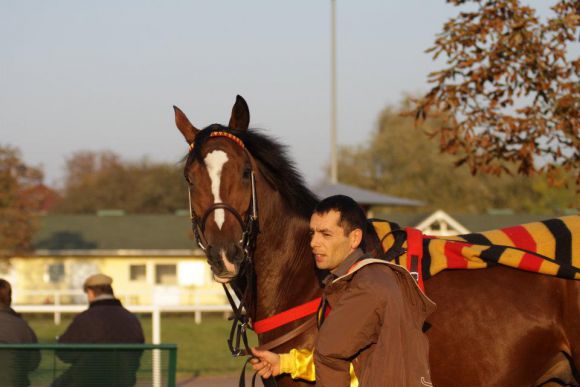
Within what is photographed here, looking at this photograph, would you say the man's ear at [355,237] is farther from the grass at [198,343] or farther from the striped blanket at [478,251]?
the grass at [198,343]

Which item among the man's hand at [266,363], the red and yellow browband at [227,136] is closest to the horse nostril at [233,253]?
the man's hand at [266,363]

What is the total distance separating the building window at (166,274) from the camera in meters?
37.7

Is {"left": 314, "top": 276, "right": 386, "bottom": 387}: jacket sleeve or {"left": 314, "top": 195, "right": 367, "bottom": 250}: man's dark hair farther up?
{"left": 314, "top": 195, "right": 367, "bottom": 250}: man's dark hair

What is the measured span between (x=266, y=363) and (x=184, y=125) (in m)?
1.47

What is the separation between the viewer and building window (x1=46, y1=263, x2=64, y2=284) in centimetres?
3666

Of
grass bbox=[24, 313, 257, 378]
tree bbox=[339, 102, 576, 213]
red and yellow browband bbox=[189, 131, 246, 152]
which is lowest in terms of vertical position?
grass bbox=[24, 313, 257, 378]

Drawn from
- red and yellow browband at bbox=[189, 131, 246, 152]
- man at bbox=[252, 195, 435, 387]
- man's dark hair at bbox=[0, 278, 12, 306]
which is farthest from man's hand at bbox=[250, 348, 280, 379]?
man's dark hair at bbox=[0, 278, 12, 306]

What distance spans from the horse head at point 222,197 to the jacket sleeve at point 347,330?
33.8 inches

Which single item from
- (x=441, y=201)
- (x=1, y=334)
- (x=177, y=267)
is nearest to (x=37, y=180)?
(x=177, y=267)

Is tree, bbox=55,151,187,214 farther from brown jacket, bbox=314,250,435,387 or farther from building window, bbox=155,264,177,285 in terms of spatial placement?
brown jacket, bbox=314,250,435,387

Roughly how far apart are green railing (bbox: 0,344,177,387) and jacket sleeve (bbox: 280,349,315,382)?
8.13 feet

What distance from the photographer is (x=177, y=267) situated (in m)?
37.6

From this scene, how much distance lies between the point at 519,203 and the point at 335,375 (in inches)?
1948

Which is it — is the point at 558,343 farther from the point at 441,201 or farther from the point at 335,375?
the point at 441,201
